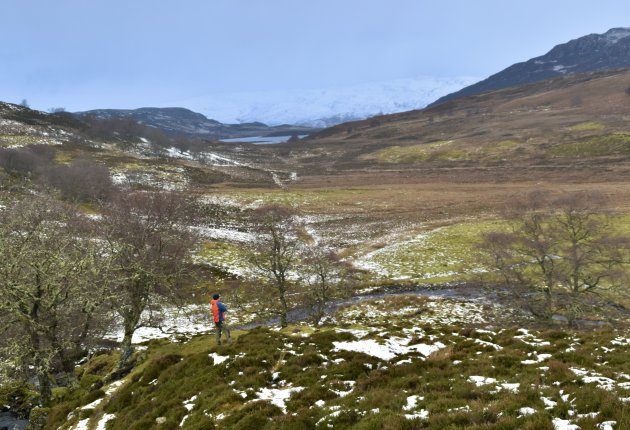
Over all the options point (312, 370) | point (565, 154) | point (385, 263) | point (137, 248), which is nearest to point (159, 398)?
point (312, 370)

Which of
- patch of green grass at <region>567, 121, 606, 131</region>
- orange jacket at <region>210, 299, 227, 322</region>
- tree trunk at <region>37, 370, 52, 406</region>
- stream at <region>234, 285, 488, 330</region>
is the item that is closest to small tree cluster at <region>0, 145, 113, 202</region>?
stream at <region>234, 285, 488, 330</region>

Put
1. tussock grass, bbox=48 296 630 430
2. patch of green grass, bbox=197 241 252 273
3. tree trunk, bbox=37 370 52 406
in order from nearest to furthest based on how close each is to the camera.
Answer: tussock grass, bbox=48 296 630 430 < tree trunk, bbox=37 370 52 406 < patch of green grass, bbox=197 241 252 273

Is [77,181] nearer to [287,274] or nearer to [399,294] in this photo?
[287,274]

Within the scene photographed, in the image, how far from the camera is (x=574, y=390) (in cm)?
1180

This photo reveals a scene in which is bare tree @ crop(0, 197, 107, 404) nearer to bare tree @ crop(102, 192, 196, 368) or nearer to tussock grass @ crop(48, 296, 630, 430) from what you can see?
bare tree @ crop(102, 192, 196, 368)

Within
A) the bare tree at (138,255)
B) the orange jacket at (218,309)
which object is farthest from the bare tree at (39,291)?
the orange jacket at (218,309)

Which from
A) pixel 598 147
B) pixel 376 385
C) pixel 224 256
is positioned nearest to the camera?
pixel 376 385

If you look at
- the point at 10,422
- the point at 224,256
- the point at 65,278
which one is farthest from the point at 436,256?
the point at 10,422

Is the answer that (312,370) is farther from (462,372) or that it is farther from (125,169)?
(125,169)

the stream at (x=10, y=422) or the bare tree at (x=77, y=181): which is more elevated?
the bare tree at (x=77, y=181)

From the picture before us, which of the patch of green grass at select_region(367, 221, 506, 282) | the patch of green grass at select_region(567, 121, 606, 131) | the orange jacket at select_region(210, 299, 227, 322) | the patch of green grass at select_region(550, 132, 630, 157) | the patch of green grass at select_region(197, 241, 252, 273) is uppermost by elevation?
the patch of green grass at select_region(567, 121, 606, 131)

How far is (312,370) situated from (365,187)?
112461 mm

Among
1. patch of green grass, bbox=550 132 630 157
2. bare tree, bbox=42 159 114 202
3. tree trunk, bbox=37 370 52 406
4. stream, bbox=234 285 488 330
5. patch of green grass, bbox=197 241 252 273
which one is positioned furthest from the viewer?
patch of green grass, bbox=550 132 630 157

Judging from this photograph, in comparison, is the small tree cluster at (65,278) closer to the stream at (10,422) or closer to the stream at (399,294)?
the stream at (10,422)
